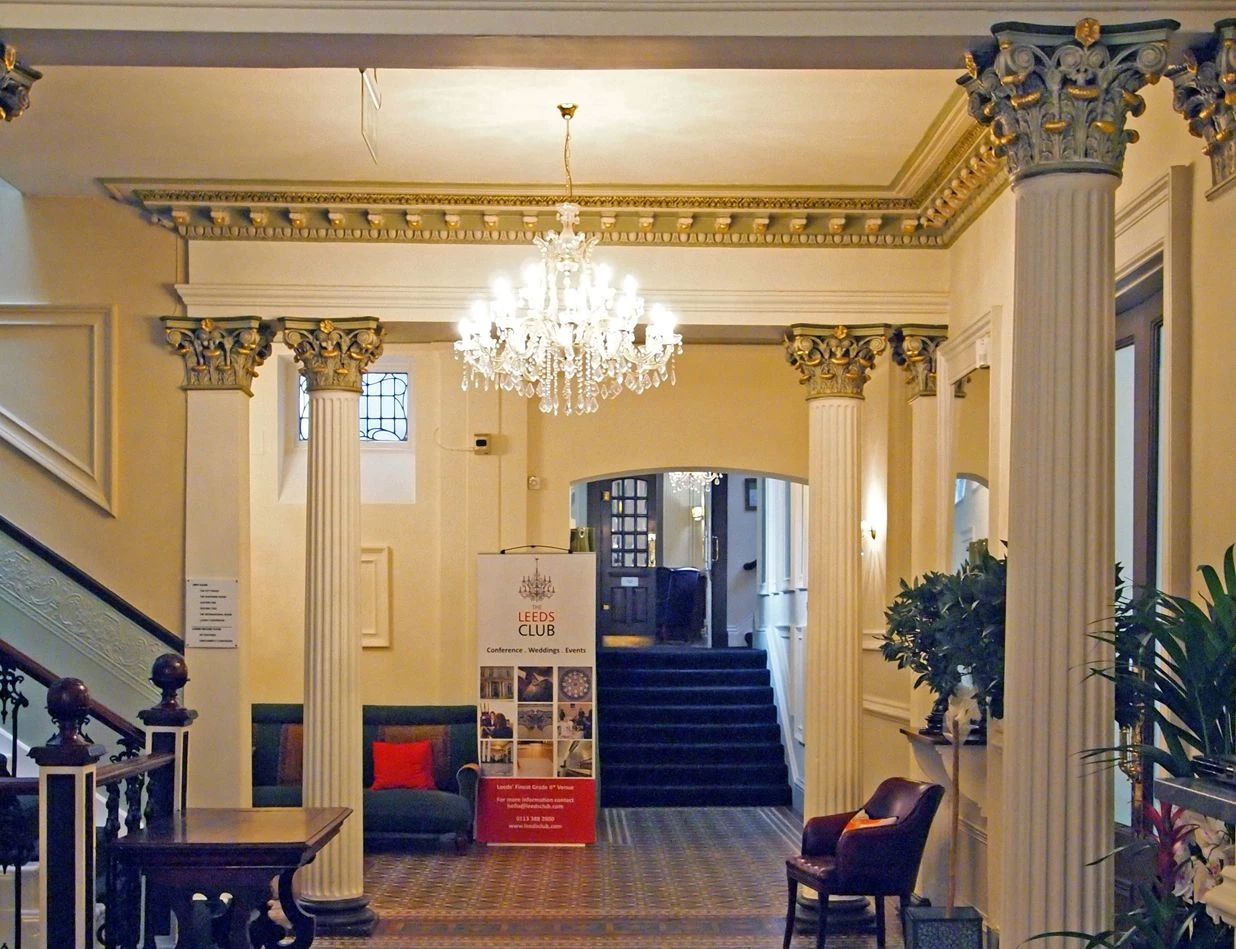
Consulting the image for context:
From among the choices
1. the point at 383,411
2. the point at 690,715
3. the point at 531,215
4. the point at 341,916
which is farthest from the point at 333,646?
the point at 690,715

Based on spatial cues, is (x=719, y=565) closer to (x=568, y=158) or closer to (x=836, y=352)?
(x=836, y=352)

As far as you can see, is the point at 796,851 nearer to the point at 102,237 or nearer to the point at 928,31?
the point at 102,237

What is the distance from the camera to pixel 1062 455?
4613 millimetres

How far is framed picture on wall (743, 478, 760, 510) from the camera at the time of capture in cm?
2034

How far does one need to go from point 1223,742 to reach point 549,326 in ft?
15.1

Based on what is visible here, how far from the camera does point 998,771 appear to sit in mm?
7785

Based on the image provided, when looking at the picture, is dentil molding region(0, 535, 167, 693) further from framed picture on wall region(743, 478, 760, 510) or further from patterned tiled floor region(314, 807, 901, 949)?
framed picture on wall region(743, 478, 760, 510)

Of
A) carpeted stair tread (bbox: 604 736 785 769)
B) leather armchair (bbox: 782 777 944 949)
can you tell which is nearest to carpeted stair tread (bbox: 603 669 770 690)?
carpeted stair tread (bbox: 604 736 785 769)

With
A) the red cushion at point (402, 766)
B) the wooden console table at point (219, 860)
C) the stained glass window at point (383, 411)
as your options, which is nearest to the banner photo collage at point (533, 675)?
the red cushion at point (402, 766)

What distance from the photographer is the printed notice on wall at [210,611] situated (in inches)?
356

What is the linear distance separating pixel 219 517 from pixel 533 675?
10.2 feet

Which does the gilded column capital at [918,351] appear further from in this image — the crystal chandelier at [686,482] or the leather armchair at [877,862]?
the crystal chandelier at [686,482]

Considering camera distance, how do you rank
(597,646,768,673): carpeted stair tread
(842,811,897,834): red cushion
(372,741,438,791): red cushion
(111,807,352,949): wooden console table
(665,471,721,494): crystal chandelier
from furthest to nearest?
(665,471,721,494): crystal chandelier
(597,646,768,673): carpeted stair tread
(372,741,438,791): red cushion
(842,811,897,834): red cushion
(111,807,352,949): wooden console table

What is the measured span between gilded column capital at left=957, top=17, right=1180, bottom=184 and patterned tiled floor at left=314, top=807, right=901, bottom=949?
5290 millimetres
